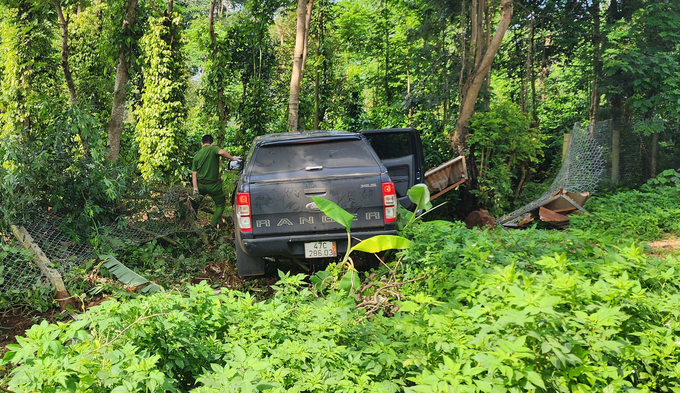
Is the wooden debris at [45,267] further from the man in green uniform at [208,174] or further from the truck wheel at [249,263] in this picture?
the man in green uniform at [208,174]

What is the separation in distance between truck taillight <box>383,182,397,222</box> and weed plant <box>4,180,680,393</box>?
201 centimetres

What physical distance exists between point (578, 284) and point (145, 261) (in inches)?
220

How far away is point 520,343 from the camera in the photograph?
2615 millimetres

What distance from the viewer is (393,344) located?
3.24 m

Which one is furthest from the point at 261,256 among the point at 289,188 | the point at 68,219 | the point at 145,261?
the point at 68,219

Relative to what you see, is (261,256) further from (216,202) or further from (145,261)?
(216,202)

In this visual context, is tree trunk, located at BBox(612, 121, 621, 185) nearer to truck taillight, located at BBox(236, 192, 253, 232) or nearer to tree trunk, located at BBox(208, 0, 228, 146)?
tree trunk, located at BBox(208, 0, 228, 146)

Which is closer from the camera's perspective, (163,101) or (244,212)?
(244,212)

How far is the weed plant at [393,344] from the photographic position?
8.55 ft

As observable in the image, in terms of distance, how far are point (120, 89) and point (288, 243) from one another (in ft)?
27.1

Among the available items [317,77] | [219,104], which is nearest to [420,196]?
[219,104]

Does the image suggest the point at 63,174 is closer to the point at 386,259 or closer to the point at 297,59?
the point at 386,259

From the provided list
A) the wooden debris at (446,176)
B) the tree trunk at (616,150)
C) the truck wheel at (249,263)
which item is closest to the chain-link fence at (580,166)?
the tree trunk at (616,150)

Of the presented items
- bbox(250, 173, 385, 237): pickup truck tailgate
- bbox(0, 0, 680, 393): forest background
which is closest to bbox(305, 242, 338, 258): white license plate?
bbox(250, 173, 385, 237): pickup truck tailgate
